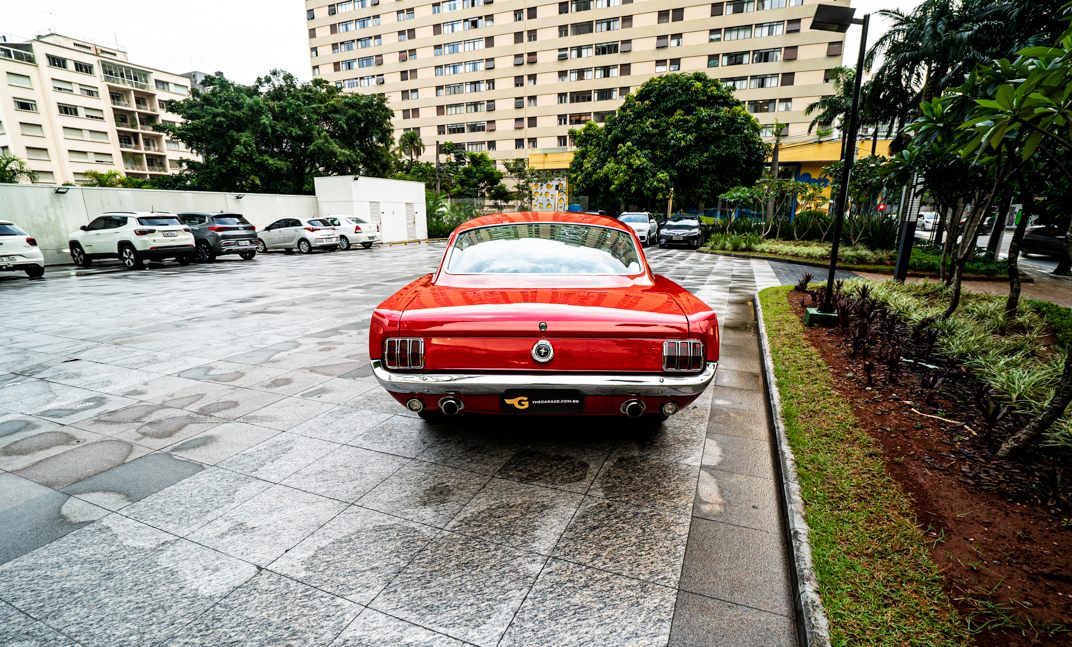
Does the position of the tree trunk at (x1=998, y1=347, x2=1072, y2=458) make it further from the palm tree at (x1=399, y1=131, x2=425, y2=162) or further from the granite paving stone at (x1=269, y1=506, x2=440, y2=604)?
the palm tree at (x1=399, y1=131, x2=425, y2=162)

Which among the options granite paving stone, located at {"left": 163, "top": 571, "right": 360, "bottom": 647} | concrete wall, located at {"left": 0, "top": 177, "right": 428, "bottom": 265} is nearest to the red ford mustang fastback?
granite paving stone, located at {"left": 163, "top": 571, "right": 360, "bottom": 647}

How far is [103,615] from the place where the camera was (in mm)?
2113

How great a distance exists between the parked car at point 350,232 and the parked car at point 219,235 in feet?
14.8

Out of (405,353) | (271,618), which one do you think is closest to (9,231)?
(405,353)

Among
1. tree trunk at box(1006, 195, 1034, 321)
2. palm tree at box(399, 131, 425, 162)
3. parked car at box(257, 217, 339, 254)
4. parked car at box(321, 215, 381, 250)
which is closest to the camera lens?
tree trunk at box(1006, 195, 1034, 321)

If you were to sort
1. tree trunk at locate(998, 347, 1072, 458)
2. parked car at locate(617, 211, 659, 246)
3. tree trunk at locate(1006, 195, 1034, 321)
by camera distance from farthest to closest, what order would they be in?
1. parked car at locate(617, 211, 659, 246)
2. tree trunk at locate(1006, 195, 1034, 321)
3. tree trunk at locate(998, 347, 1072, 458)

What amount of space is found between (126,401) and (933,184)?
360 inches

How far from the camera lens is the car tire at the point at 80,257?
16.3 metres

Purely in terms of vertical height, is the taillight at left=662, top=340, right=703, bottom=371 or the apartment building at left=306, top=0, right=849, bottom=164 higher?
the apartment building at left=306, top=0, right=849, bottom=164

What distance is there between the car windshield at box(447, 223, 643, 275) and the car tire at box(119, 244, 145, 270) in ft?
54.6

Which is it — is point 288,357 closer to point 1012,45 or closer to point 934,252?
point 934,252

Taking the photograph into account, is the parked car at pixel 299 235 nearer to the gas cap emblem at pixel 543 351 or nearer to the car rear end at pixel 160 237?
the car rear end at pixel 160 237

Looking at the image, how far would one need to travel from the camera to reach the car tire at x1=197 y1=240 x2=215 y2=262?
1773 centimetres

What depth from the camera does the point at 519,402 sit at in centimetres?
292
